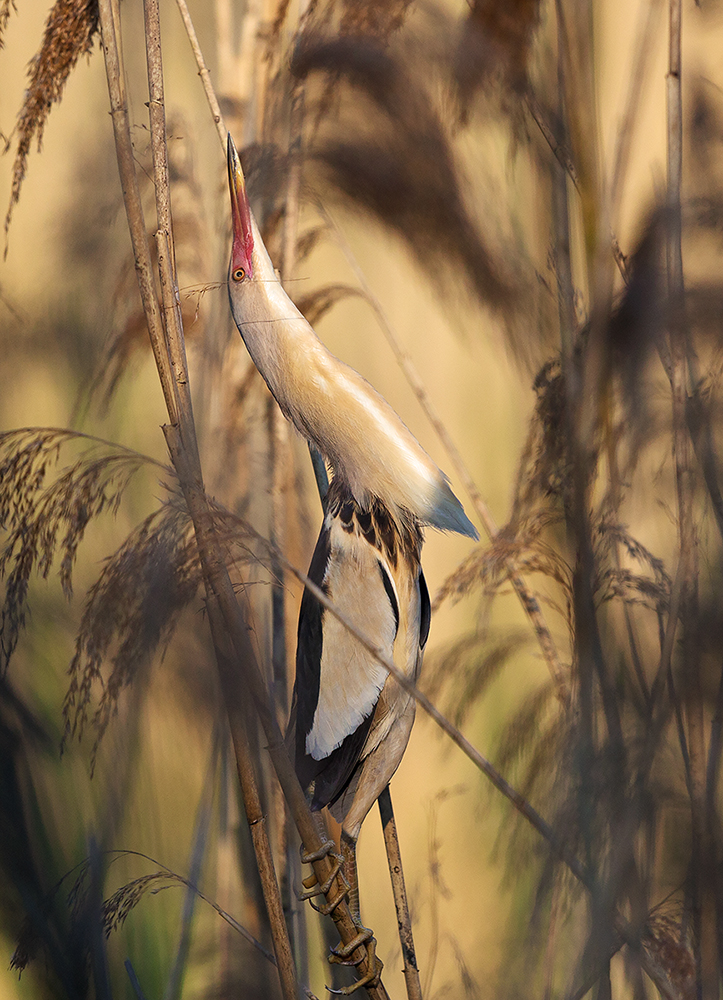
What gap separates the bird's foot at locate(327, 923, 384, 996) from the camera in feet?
1.55

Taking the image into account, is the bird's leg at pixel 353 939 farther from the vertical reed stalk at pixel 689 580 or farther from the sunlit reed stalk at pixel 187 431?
the vertical reed stalk at pixel 689 580

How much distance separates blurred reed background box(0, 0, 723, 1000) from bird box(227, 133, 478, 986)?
17mm

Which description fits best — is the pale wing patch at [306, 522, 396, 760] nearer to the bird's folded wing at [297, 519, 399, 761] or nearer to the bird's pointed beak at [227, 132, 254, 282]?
the bird's folded wing at [297, 519, 399, 761]

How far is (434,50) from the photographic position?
0.46m

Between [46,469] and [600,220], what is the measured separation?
15.5 inches

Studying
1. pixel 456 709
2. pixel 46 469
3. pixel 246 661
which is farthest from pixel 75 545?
pixel 456 709

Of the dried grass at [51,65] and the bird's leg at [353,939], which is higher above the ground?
the dried grass at [51,65]

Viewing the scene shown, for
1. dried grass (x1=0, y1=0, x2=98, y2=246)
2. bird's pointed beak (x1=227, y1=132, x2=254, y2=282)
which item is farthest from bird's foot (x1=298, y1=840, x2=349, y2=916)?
dried grass (x1=0, y1=0, x2=98, y2=246)

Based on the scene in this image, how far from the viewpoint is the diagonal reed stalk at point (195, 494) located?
0.46m

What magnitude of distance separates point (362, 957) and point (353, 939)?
0.02 m

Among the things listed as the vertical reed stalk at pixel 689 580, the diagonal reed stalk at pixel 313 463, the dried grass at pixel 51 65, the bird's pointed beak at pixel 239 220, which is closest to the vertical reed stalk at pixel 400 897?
the diagonal reed stalk at pixel 313 463

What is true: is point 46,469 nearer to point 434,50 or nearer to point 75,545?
point 75,545

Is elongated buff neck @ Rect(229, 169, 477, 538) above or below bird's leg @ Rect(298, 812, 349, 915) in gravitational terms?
above

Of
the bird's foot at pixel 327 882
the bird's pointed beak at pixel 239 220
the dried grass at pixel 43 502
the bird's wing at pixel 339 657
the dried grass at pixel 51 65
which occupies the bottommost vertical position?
the bird's foot at pixel 327 882
